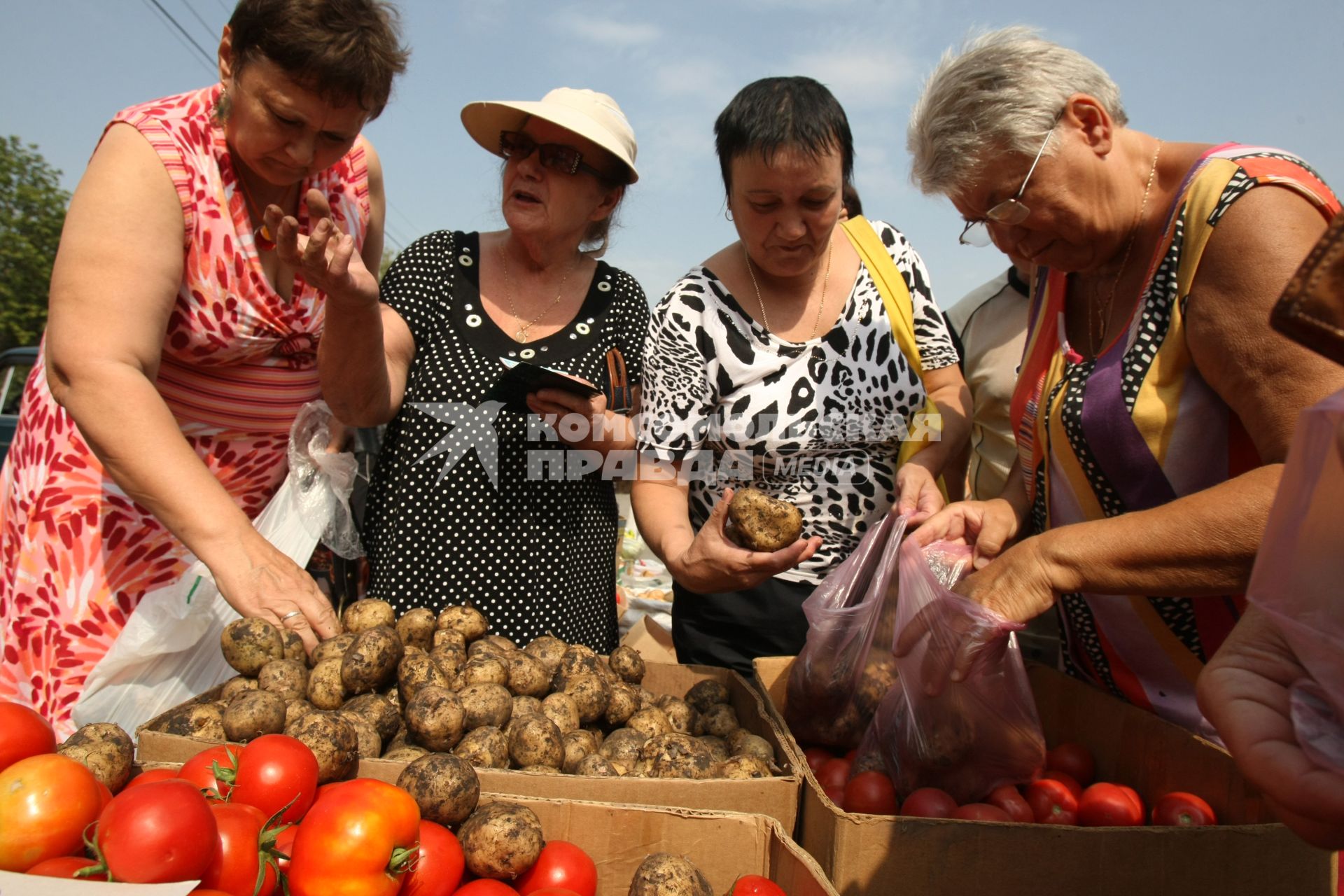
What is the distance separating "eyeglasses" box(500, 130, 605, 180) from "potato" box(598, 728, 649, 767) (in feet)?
5.27

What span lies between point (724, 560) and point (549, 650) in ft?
1.78

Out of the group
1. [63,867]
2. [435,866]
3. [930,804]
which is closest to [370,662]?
[435,866]

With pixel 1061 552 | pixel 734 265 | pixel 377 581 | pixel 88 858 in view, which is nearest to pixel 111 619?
pixel 377 581

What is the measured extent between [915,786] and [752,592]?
2.54 ft

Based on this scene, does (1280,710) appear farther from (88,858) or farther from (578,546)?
(578,546)

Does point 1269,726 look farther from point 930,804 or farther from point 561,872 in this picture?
point 561,872

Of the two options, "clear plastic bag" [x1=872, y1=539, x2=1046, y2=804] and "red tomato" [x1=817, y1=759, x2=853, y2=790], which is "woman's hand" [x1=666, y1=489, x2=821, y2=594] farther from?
"red tomato" [x1=817, y1=759, x2=853, y2=790]

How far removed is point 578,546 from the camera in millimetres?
2562

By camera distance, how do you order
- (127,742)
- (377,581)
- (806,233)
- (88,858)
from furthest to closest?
(377,581) → (806,233) → (127,742) → (88,858)

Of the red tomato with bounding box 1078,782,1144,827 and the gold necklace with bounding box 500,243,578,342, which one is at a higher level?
the gold necklace with bounding box 500,243,578,342

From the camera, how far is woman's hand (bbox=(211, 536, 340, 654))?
1827 millimetres

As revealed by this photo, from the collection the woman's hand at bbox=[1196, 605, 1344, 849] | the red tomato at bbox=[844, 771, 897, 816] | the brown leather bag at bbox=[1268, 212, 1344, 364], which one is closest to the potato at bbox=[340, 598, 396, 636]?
the red tomato at bbox=[844, 771, 897, 816]

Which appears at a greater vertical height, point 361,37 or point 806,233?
point 361,37

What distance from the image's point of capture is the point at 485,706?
6.16 feet
